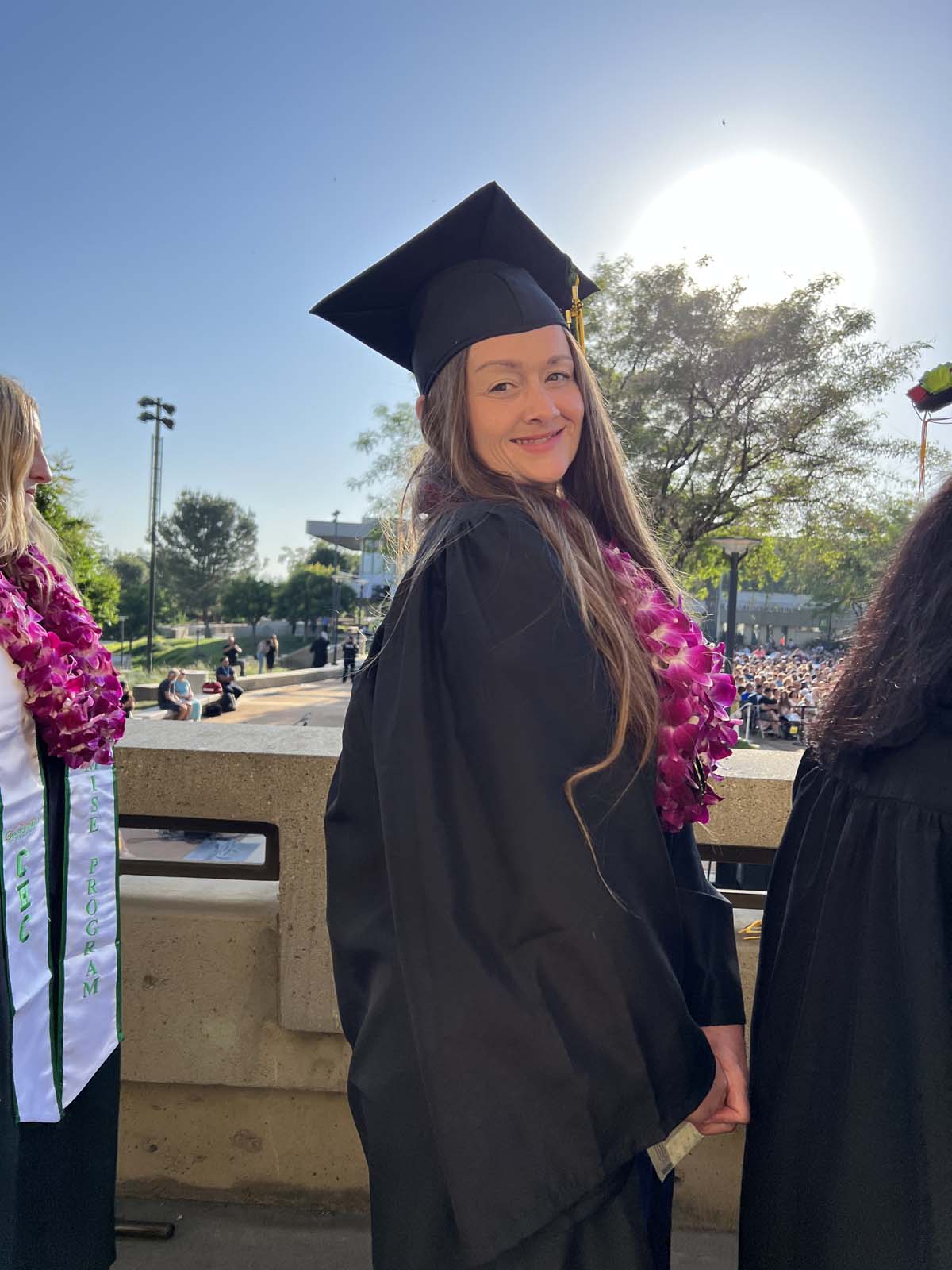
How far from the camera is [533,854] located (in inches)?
40.3

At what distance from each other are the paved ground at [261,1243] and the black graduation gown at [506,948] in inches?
43.4

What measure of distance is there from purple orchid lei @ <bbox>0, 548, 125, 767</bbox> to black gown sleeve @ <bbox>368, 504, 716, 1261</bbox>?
845mm

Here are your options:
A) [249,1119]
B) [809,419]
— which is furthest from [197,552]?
[249,1119]

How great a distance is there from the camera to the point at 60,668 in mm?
1683

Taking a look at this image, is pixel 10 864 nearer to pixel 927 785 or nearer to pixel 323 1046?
pixel 323 1046

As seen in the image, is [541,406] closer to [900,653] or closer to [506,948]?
[900,653]

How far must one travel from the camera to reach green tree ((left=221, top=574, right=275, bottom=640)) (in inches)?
2495

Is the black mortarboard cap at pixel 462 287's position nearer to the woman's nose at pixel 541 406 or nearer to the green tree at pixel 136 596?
the woman's nose at pixel 541 406

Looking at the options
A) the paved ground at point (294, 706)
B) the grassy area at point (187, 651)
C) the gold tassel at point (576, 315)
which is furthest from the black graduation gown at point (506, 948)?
the grassy area at point (187, 651)

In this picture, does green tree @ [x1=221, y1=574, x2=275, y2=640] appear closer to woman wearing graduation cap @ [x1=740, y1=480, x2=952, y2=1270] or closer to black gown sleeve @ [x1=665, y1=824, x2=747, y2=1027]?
black gown sleeve @ [x1=665, y1=824, x2=747, y2=1027]

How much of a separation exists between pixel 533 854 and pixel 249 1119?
1654 millimetres

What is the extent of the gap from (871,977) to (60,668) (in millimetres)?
1511

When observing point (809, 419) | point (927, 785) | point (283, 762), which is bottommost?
point (283, 762)

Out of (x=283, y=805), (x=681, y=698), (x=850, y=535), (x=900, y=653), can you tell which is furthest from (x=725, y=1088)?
(x=850, y=535)
